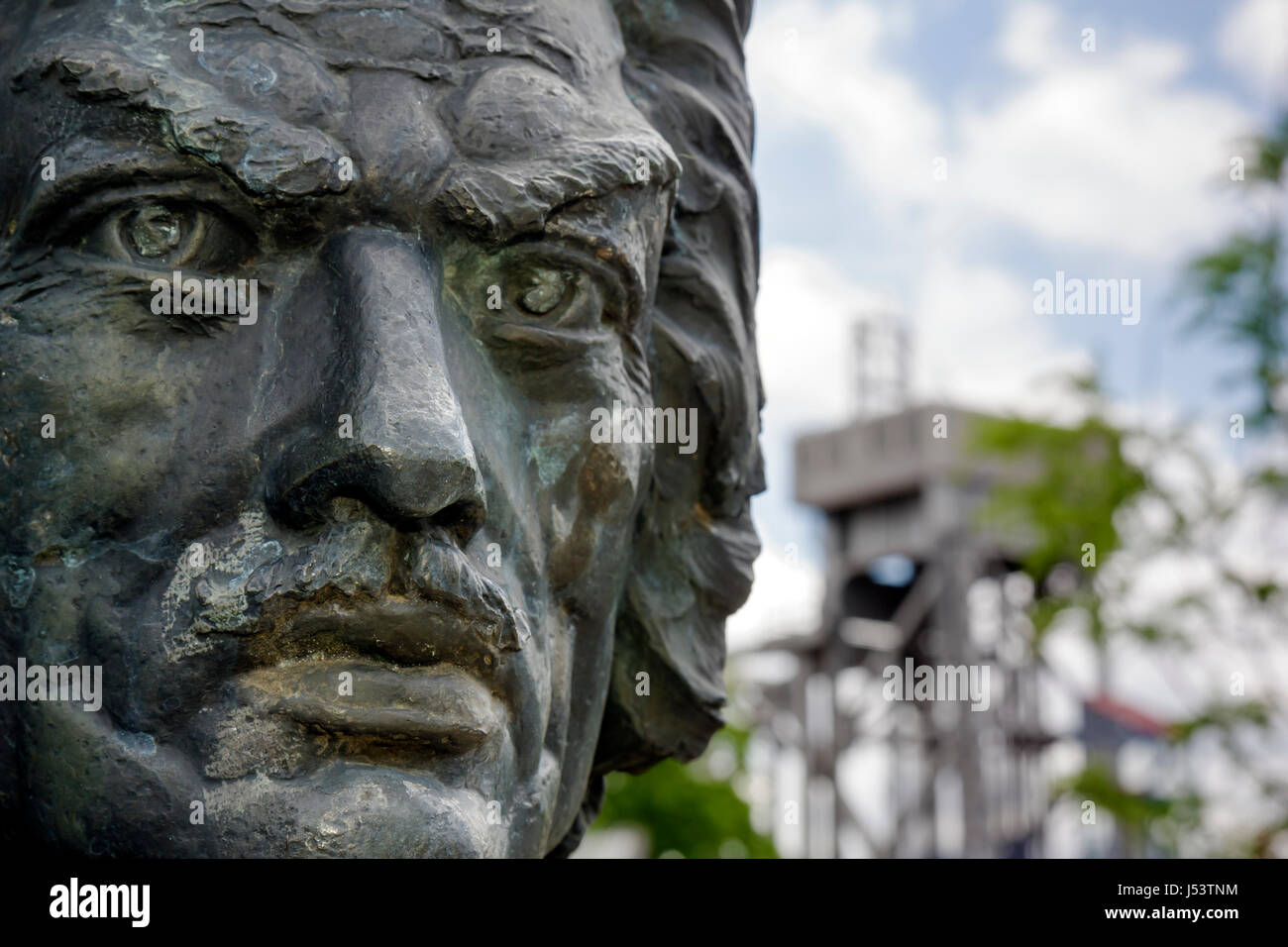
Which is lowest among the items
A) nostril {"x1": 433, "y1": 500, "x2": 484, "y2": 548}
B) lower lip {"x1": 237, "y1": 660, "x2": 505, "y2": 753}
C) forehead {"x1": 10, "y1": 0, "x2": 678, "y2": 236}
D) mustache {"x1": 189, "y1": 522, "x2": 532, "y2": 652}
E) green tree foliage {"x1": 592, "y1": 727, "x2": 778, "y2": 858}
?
green tree foliage {"x1": 592, "y1": 727, "x2": 778, "y2": 858}

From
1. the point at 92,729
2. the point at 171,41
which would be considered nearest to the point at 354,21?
the point at 171,41

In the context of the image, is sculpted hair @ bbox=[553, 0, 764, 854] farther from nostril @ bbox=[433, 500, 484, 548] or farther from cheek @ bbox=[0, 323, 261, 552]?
cheek @ bbox=[0, 323, 261, 552]

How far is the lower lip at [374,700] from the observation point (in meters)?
2.31

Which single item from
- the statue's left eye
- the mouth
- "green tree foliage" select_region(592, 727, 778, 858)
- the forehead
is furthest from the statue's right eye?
"green tree foliage" select_region(592, 727, 778, 858)

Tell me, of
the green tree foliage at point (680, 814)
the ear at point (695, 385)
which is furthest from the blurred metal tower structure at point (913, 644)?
the ear at point (695, 385)

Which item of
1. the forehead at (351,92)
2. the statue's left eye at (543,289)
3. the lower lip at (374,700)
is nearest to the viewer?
the lower lip at (374,700)

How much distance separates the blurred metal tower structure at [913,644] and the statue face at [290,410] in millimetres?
16536

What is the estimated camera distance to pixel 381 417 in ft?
7.63

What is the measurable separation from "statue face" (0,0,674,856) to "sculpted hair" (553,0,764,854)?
14.5 inches

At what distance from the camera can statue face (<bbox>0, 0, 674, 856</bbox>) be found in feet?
7.62

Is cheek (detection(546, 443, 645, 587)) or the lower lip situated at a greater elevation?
cheek (detection(546, 443, 645, 587))

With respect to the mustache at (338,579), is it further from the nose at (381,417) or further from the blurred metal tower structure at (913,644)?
the blurred metal tower structure at (913,644)

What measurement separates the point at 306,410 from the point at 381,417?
15 centimetres

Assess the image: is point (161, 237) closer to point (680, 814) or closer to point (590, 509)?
point (590, 509)
